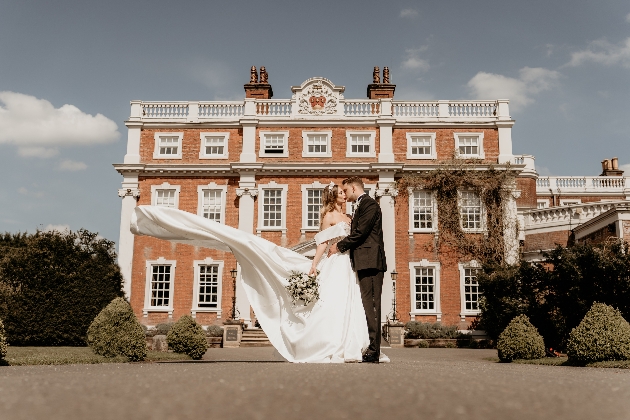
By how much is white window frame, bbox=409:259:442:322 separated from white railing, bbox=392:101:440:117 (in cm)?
779

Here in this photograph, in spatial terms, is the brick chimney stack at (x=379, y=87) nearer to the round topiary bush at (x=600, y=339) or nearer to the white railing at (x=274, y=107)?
the white railing at (x=274, y=107)

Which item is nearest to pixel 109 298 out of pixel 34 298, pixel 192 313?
pixel 34 298

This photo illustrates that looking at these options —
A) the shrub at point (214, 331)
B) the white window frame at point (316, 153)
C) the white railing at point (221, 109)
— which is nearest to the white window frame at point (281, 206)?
the white window frame at point (316, 153)

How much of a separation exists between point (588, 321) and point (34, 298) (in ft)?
60.8

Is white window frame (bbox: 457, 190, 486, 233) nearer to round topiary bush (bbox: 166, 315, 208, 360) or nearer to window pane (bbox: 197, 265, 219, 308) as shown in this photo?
window pane (bbox: 197, 265, 219, 308)

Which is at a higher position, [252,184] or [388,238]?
[252,184]

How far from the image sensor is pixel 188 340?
13.7 m

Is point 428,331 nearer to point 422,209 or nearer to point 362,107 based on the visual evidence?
point 422,209

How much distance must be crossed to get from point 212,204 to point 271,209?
3.07m

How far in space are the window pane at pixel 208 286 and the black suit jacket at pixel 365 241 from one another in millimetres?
20937

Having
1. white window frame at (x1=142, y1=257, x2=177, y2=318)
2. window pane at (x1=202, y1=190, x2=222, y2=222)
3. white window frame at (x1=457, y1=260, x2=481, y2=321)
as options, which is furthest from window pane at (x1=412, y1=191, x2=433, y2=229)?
white window frame at (x1=142, y1=257, x2=177, y2=318)

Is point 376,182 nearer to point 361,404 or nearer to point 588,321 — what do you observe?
point 588,321

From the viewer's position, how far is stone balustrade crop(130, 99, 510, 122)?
2956cm

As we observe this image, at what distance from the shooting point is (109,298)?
22.6 m
